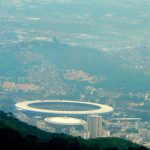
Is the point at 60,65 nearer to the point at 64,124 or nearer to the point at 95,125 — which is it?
the point at 64,124

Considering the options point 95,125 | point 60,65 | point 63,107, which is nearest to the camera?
point 95,125

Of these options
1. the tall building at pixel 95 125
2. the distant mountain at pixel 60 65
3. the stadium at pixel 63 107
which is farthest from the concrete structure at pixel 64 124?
the distant mountain at pixel 60 65

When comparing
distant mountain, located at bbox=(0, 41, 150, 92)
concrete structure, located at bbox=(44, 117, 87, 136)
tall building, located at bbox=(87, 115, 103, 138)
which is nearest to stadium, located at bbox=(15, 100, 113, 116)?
concrete structure, located at bbox=(44, 117, 87, 136)

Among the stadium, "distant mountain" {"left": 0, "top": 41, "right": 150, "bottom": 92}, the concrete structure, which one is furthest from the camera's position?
"distant mountain" {"left": 0, "top": 41, "right": 150, "bottom": 92}

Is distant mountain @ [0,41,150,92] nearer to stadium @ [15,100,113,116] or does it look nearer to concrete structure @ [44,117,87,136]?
stadium @ [15,100,113,116]

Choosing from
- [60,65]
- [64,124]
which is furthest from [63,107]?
[60,65]

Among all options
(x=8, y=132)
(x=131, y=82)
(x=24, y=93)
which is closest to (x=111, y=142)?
(x=8, y=132)
